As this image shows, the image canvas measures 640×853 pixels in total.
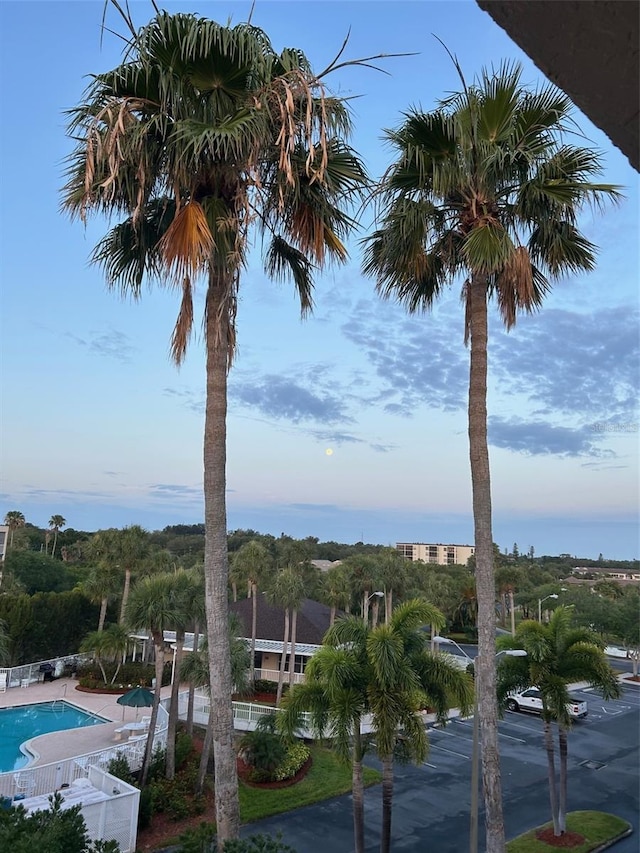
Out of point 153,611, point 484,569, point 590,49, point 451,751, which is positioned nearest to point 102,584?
point 153,611

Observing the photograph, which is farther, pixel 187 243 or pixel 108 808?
pixel 108 808

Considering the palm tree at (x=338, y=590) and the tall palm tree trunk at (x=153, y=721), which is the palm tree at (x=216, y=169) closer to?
the tall palm tree trunk at (x=153, y=721)

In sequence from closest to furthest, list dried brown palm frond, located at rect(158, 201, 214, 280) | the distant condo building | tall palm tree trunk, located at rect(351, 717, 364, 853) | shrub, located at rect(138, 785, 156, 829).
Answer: dried brown palm frond, located at rect(158, 201, 214, 280) < tall palm tree trunk, located at rect(351, 717, 364, 853) < shrub, located at rect(138, 785, 156, 829) < the distant condo building

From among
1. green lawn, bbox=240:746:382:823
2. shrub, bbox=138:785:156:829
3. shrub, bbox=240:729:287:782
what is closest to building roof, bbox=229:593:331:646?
green lawn, bbox=240:746:382:823

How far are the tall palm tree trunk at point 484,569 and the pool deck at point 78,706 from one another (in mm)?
15698

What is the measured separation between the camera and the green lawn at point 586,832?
13.0m

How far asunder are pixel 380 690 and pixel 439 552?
494 feet

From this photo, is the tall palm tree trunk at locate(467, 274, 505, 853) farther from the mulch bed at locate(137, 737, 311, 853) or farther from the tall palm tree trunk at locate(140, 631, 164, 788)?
the tall palm tree trunk at locate(140, 631, 164, 788)

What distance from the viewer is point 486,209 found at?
9.37 meters

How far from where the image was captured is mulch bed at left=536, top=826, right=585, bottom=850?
13.2 m

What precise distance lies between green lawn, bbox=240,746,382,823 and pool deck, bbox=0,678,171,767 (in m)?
6.63

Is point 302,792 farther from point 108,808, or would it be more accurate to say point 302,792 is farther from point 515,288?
point 515,288

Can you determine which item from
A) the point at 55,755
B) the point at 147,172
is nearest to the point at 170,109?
the point at 147,172

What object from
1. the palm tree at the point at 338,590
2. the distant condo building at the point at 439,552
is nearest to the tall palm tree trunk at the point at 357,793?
the palm tree at the point at 338,590
